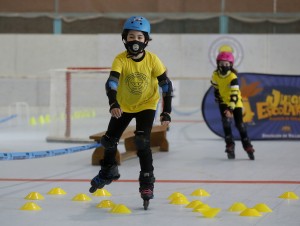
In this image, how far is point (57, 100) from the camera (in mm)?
13891

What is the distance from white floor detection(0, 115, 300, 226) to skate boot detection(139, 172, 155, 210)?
92 millimetres

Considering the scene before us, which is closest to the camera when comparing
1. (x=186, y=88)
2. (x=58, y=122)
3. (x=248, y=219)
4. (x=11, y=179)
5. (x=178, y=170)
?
(x=248, y=219)

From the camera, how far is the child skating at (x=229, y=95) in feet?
33.7

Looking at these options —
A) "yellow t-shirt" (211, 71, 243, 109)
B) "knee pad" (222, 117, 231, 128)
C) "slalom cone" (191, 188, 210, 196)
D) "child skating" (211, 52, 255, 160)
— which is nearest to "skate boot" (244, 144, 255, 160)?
"child skating" (211, 52, 255, 160)

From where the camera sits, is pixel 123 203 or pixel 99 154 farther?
pixel 99 154

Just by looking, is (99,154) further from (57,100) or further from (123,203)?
(57,100)

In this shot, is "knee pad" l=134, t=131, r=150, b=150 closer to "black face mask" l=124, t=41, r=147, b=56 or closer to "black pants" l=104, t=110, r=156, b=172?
"black pants" l=104, t=110, r=156, b=172

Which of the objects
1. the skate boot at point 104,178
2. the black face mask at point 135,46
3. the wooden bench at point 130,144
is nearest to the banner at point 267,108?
the wooden bench at point 130,144

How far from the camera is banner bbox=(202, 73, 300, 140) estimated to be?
13664 millimetres

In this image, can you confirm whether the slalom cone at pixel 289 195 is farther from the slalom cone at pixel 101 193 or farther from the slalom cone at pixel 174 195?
the slalom cone at pixel 101 193

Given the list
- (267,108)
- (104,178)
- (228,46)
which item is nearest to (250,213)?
(104,178)

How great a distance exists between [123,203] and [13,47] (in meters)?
16.6

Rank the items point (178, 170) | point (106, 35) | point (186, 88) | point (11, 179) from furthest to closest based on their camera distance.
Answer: point (106, 35) < point (186, 88) < point (178, 170) < point (11, 179)

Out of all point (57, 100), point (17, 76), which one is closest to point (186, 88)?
point (17, 76)
